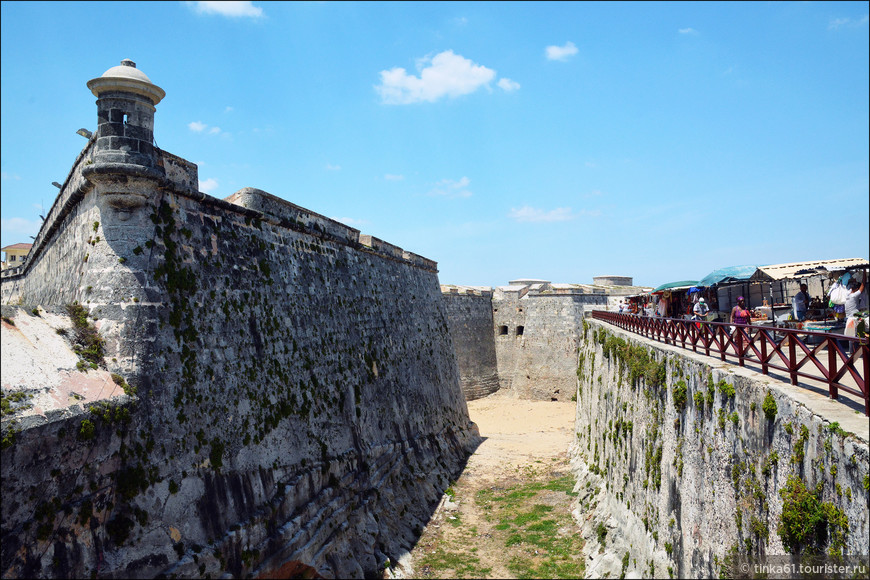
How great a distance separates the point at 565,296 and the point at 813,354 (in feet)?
96.6

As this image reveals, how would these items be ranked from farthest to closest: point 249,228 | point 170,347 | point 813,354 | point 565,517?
point 565,517 < point 249,228 < point 170,347 < point 813,354

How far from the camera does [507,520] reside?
14.3 m

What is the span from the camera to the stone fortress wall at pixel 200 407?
6707 millimetres

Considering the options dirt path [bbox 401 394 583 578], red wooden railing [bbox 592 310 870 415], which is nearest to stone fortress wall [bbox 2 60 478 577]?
dirt path [bbox 401 394 583 578]

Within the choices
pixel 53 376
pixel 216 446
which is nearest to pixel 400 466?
pixel 216 446

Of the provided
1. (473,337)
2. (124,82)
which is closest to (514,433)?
(473,337)

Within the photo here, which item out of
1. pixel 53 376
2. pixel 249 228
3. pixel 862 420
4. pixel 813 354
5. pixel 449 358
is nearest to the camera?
pixel 862 420

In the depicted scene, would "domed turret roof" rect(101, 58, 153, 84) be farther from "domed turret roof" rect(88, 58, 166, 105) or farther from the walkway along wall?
the walkway along wall

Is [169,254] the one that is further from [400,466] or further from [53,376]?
[400,466]

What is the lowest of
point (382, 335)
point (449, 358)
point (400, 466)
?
point (400, 466)

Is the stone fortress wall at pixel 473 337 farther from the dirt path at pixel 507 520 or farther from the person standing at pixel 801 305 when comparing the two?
the person standing at pixel 801 305

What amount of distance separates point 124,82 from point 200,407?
17.2ft

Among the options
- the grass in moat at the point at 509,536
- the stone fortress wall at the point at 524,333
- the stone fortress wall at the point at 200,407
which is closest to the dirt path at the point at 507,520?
the grass in moat at the point at 509,536

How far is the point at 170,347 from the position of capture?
8531 mm
